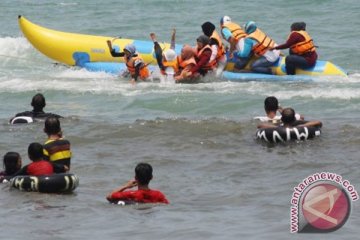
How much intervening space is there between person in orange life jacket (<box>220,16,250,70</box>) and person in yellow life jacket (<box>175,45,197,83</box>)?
619mm

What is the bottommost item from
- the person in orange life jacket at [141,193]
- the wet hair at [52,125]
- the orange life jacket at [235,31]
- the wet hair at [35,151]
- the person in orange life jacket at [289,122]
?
the person in orange life jacket at [141,193]

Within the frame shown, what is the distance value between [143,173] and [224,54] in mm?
7032

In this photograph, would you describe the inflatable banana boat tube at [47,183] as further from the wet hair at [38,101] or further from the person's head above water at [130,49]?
the person's head above water at [130,49]

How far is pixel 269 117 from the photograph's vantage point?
33.7 feet

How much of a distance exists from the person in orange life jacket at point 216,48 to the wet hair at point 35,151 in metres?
6.38

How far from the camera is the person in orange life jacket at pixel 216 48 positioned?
1388 centimetres

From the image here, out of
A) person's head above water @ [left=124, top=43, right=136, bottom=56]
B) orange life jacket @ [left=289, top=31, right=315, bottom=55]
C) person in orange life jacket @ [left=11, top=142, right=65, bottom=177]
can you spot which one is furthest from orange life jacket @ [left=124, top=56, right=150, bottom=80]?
person in orange life jacket @ [left=11, top=142, right=65, bottom=177]

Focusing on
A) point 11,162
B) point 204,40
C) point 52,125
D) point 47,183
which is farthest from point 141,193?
point 204,40

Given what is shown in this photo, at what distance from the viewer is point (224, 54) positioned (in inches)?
557

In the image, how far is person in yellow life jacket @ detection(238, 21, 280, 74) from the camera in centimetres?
1394

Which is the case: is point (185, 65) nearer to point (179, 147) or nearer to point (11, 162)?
point (179, 147)

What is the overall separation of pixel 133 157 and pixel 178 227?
9.66 feet

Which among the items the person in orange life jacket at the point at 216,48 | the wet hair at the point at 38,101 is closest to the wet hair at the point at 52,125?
the wet hair at the point at 38,101

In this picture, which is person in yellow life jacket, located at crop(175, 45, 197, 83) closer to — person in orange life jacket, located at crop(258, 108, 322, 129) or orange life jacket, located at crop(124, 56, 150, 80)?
orange life jacket, located at crop(124, 56, 150, 80)
